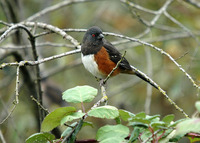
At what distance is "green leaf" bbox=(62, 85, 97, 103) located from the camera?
4.80 feet

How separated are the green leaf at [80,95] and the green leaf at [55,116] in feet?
0.36

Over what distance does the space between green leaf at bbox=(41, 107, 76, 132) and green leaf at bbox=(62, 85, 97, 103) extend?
0.11m

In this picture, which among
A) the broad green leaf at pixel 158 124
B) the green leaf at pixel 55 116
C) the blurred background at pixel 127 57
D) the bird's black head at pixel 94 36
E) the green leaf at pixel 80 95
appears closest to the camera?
the broad green leaf at pixel 158 124

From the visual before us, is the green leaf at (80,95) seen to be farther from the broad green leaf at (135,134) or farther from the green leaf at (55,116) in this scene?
the broad green leaf at (135,134)

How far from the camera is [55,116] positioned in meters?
1.36

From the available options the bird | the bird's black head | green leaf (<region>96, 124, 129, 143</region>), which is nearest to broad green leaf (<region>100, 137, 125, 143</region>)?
green leaf (<region>96, 124, 129, 143</region>)

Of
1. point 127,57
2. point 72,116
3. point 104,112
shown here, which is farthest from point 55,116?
point 127,57

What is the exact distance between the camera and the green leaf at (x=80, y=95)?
1.46 meters

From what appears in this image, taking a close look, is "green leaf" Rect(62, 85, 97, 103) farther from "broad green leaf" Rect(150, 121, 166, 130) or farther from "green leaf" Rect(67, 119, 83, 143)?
"broad green leaf" Rect(150, 121, 166, 130)

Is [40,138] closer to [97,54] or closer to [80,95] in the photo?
[80,95]

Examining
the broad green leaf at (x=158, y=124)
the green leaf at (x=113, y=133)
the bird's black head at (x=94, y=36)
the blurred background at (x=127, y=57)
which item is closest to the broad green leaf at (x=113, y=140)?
the green leaf at (x=113, y=133)

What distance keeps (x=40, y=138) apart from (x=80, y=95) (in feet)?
0.84

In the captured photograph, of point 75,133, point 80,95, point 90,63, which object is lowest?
point 75,133

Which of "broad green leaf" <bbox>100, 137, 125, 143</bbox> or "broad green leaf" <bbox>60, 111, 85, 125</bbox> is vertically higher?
"broad green leaf" <bbox>60, 111, 85, 125</bbox>
